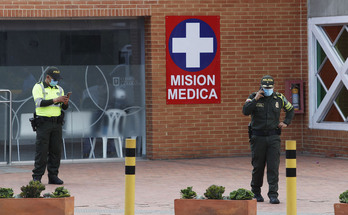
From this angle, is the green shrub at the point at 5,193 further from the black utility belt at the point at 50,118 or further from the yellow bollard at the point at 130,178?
the black utility belt at the point at 50,118

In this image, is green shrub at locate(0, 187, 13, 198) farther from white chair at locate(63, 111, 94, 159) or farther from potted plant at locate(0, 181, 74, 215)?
white chair at locate(63, 111, 94, 159)

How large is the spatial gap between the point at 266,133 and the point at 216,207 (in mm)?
2464

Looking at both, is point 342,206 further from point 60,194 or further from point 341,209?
point 60,194

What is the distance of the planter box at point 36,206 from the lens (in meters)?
9.78

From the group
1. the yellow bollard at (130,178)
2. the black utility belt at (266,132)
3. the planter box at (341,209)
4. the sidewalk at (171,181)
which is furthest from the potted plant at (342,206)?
the black utility belt at (266,132)

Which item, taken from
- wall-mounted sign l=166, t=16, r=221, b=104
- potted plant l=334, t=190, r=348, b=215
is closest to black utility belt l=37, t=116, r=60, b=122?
wall-mounted sign l=166, t=16, r=221, b=104

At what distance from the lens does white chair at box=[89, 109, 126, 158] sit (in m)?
18.4

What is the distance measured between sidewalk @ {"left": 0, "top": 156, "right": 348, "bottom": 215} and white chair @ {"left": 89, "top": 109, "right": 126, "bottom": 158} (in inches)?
13.0

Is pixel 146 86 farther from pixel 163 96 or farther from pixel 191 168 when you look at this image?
pixel 191 168

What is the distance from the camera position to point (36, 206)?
32.1ft

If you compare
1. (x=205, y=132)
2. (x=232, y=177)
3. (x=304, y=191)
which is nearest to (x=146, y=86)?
(x=205, y=132)

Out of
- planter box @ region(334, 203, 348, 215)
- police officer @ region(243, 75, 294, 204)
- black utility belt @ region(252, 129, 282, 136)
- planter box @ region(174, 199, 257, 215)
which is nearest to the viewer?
planter box @ region(334, 203, 348, 215)

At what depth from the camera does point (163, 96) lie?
720 inches

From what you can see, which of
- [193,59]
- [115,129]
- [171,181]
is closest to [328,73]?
[193,59]
